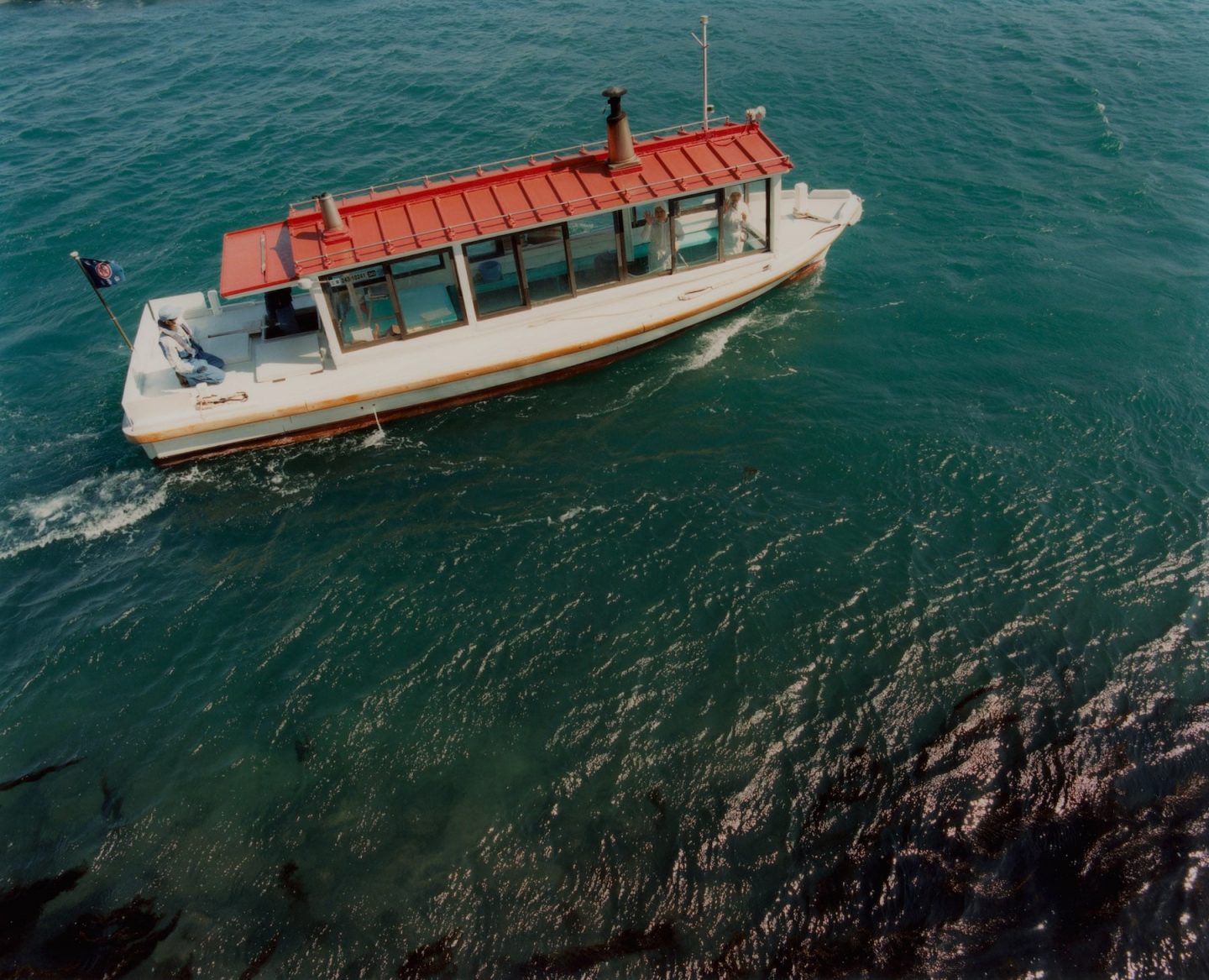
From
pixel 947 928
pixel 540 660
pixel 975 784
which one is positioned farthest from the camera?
pixel 540 660

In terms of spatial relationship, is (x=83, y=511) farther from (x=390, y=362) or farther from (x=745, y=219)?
(x=745, y=219)

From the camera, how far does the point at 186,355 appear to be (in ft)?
71.8

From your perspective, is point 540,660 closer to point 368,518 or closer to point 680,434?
point 368,518

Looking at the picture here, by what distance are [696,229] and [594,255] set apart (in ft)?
10.1

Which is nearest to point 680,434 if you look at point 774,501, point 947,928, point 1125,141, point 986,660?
point 774,501

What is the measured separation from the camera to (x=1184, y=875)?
A: 12.9 metres

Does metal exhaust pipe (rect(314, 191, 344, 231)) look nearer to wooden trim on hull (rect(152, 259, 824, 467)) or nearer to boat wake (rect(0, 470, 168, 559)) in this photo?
wooden trim on hull (rect(152, 259, 824, 467))

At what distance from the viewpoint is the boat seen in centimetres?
2162

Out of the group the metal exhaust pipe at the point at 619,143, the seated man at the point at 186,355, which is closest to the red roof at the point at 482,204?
the metal exhaust pipe at the point at 619,143

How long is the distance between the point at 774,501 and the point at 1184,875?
995 cm

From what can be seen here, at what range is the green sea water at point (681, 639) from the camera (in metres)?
12.9

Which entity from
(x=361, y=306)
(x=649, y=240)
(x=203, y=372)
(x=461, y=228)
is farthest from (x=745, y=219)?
(x=203, y=372)

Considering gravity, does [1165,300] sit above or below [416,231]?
below

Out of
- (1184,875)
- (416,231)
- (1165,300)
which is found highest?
(416,231)
